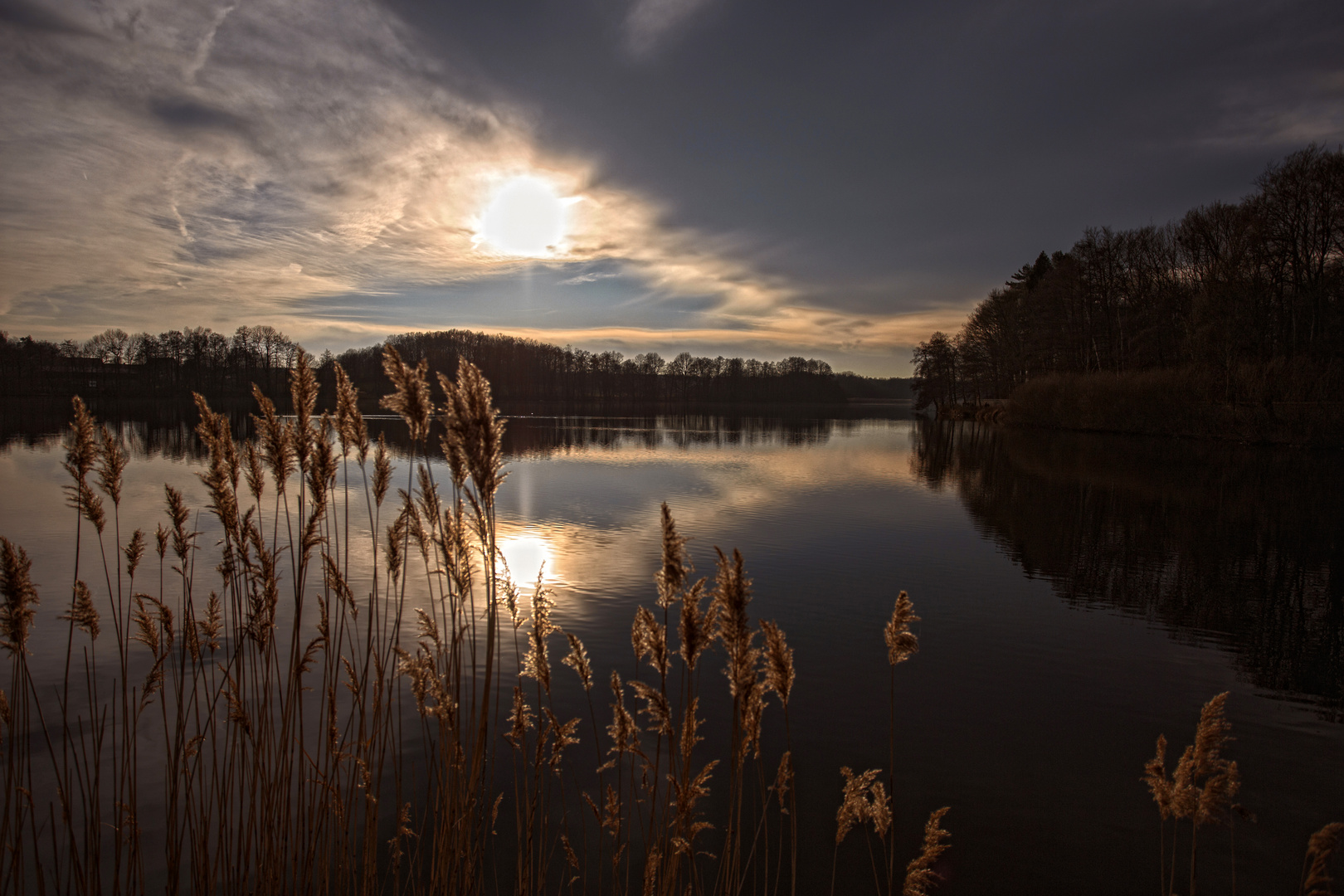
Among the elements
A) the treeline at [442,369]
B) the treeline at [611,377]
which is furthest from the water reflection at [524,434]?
the treeline at [611,377]

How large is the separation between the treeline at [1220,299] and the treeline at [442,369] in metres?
48.2

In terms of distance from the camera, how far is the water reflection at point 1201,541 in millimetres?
8398

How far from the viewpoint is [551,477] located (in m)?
23.1

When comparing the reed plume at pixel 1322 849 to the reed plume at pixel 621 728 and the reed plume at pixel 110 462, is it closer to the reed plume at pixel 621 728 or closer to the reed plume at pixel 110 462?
the reed plume at pixel 621 728

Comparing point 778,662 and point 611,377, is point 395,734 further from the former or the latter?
point 611,377

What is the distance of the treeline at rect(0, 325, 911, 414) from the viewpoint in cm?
8069

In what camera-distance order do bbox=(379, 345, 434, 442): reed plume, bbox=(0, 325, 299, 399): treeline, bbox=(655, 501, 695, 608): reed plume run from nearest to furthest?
bbox=(655, 501, 695, 608): reed plume < bbox=(379, 345, 434, 442): reed plume < bbox=(0, 325, 299, 399): treeline

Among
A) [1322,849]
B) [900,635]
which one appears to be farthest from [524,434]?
[1322,849]

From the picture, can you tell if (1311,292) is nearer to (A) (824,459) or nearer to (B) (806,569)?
(A) (824,459)

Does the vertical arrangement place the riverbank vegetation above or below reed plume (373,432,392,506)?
above

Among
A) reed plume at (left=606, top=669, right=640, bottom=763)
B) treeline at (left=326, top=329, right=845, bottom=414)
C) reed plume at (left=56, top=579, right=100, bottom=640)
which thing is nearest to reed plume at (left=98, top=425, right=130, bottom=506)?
reed plume at (left=56, top=579, right=100, bottom=640)

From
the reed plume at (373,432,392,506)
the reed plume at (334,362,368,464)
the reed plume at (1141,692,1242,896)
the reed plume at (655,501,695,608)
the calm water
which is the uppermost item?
the reed plume at (334,362,368,464)

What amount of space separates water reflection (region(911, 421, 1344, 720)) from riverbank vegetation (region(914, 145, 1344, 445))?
414 cm

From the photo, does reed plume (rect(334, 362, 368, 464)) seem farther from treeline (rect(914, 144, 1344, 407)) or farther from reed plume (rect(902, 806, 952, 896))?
treeline (rect(914, 144, 1344, 407))
